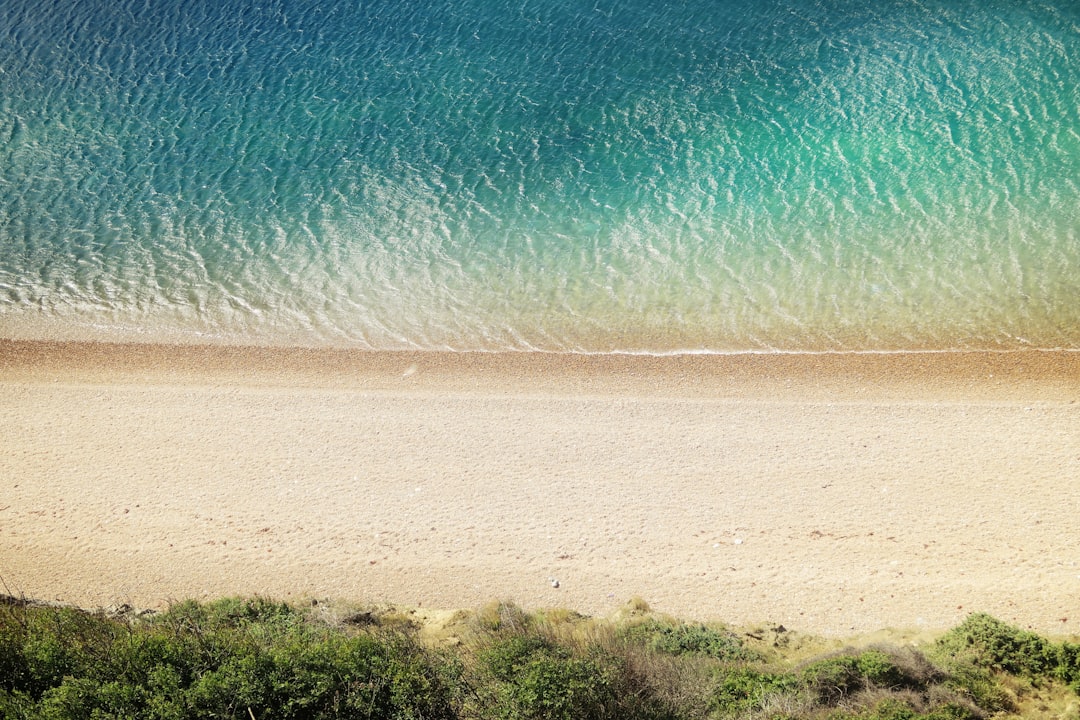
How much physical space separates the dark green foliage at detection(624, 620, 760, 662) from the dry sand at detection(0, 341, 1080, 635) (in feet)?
3.27

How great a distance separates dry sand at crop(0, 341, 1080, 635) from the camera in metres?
15.1

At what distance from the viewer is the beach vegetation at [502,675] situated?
10797mm

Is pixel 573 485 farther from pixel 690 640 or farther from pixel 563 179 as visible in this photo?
pixel 563 179

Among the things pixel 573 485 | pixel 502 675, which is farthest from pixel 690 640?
pixel 573 485

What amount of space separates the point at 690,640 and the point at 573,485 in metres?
4.93

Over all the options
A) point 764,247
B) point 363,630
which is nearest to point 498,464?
point 363,630

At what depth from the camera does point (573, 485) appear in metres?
17.4

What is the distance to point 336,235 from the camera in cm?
2664

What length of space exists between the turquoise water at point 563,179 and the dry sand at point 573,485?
81.6 inches

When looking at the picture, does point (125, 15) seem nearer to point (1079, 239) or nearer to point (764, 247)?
point (764, 247)

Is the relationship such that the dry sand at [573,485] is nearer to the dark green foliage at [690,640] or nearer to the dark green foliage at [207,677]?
the dark green foliage at [690,640]

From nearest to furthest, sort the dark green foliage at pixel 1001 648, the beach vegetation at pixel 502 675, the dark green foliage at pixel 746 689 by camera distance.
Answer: the beach vegetation at pixel 502 675 < the dark green foliage at pixel 746 689 < the dark green foliage at pixel 1001 648

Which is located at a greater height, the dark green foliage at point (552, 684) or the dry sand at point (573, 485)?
the dry sand at point (573, 485)

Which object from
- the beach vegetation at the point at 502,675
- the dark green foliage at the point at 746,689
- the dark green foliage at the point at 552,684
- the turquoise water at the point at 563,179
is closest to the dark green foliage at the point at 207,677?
the beach vegetation at the point at 502,675
